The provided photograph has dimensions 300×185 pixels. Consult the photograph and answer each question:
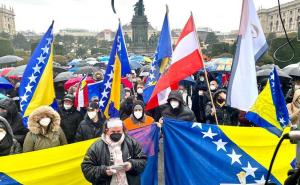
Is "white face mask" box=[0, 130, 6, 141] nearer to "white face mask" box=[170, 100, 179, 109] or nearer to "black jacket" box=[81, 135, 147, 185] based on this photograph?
"black jacket" box=[81, 135, 147, 185]

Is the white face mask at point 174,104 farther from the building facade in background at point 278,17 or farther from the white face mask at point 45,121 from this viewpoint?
the building facade in background at point 278,17

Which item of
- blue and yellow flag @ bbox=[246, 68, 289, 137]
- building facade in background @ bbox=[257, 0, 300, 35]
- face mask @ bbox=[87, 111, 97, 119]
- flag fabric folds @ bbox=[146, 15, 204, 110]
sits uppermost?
building facade in background @ bbox=[257, 0, 300, 35]

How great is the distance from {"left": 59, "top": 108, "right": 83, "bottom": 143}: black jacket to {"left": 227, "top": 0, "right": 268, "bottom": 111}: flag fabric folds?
2394 millimetres

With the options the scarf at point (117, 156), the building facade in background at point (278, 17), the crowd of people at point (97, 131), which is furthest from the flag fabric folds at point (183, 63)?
the building facade in background at point (278, 17)

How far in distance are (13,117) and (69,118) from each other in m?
0.91

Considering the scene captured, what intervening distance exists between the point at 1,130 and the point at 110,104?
1.74 m

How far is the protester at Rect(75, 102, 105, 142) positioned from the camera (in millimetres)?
4879

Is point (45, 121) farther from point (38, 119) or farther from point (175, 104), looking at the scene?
point (175, 104)

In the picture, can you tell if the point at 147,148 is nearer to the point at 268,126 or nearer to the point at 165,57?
the point at 268,126

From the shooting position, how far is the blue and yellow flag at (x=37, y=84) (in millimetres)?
5359

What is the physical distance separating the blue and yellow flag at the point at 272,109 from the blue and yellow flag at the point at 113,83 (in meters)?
1.88

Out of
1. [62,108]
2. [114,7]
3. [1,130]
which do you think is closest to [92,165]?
[1,130]

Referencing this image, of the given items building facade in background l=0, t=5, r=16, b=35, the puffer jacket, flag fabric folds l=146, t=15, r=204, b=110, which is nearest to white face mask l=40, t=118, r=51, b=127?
Answer: flag fabric folds l=146, t=15, r=204, b=110

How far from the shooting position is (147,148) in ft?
A: 14.4
